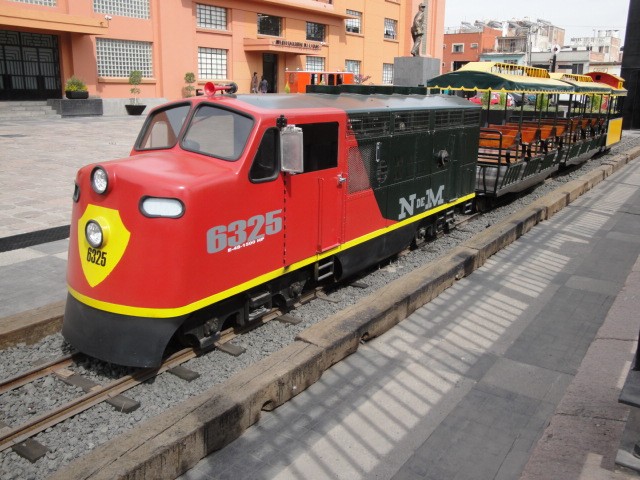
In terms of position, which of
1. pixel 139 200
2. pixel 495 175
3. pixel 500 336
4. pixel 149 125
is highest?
pixel 149 125

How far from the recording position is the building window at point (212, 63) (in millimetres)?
34216

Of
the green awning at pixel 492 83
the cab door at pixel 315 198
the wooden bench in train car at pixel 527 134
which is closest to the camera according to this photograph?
the cab door at pixel 315 198

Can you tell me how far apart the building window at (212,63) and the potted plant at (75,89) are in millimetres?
8285

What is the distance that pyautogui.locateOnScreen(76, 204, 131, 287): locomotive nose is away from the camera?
5125mm

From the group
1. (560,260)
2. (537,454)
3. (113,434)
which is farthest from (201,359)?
(560,260)

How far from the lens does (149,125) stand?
6582 mm

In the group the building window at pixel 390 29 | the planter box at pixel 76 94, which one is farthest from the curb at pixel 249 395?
the building window at pixel 390 29

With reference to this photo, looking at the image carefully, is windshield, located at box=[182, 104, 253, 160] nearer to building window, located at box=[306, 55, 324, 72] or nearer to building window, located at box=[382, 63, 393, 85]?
building window, located at box=[306, 55, 324, 72]

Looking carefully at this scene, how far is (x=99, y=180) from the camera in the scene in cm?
524

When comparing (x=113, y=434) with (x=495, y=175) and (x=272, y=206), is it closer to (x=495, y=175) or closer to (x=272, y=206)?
(x=272, y=206)

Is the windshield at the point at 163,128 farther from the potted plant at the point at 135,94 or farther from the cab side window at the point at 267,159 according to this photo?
the potted plant at the point at 135,94

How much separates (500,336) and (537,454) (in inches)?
97.9

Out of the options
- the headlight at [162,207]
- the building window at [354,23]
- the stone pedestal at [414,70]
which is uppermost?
the building window at [354,23]

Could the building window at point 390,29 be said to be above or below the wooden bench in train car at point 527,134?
above
